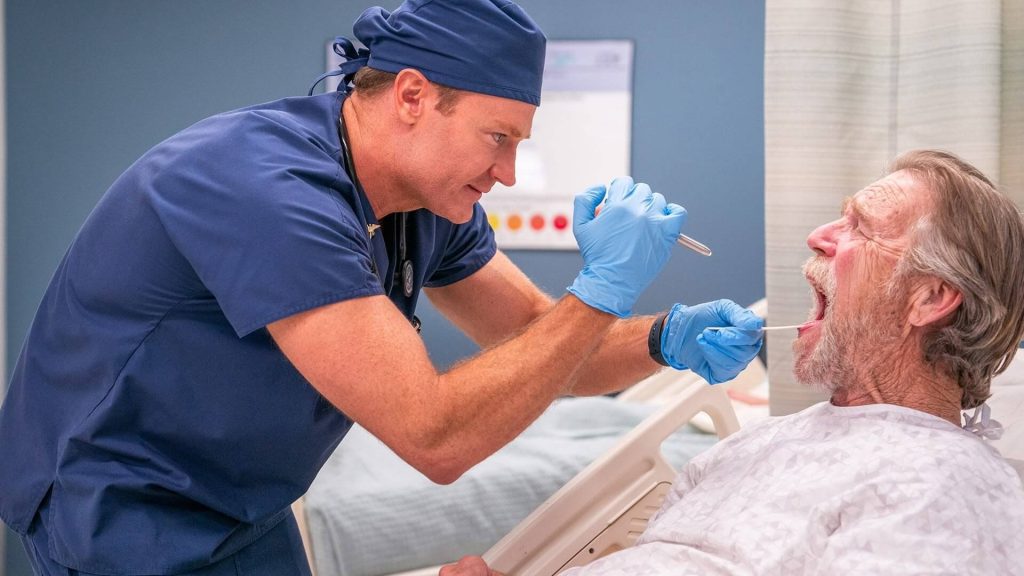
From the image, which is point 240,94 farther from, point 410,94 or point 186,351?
point 186,351

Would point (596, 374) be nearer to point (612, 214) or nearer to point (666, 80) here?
point (612, 214)

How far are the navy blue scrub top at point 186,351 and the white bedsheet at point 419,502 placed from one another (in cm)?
96

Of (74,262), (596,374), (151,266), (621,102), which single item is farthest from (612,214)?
(621,102)

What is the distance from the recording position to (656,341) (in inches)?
62.6

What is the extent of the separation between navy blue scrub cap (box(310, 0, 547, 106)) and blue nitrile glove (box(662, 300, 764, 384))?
430 millimetres

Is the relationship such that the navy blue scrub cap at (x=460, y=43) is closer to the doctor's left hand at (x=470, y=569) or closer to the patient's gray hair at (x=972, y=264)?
the patient's gray hair at (x=972, y=264)

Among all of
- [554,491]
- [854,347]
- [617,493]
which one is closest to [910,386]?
[854,347]

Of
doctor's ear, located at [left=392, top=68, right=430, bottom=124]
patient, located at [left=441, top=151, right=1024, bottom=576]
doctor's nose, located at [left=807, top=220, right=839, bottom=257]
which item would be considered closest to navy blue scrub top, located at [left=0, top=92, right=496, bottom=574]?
doctor's ear, located at [left=392, top=68, right=430, bottom=124]

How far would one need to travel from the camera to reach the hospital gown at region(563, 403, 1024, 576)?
1.16 metres

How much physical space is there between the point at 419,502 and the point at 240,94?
1867mm

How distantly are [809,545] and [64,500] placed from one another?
37.9 inches

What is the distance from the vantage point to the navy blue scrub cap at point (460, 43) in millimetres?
1339

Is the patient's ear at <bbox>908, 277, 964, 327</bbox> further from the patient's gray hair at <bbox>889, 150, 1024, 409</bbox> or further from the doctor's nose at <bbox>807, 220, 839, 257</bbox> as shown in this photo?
the doctor's nose at <bbox>807, 220, 839, 257</bbox>

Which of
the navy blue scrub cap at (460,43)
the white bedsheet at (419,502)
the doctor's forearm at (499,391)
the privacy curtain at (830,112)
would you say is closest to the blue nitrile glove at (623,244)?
the doctor's forearm at (499,391)
